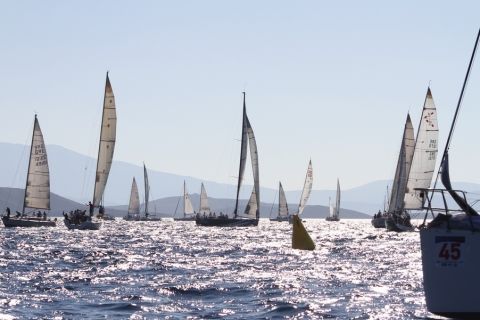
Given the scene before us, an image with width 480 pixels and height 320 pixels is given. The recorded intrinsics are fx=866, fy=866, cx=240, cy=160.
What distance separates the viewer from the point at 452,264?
22.9m

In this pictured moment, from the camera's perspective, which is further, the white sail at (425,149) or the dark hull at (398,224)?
the dark hull at (398,224)

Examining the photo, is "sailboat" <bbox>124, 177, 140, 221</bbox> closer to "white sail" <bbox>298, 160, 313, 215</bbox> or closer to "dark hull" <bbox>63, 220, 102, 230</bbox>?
"white sail" <bbox>298, 160, 313, 215</bbox>

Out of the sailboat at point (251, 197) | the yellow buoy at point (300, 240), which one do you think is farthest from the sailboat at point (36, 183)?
the yellow buoy at point (300, 240)

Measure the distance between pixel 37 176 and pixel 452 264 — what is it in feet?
253

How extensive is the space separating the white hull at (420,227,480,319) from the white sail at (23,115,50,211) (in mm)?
75107

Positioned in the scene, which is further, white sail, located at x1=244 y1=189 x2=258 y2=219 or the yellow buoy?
white sail, located at x1=244 y1=189 x2=258 y2=219

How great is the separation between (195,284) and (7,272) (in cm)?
909

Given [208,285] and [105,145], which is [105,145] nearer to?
[105,145]

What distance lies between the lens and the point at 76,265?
4134 cm

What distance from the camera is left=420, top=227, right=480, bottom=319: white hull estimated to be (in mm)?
22609

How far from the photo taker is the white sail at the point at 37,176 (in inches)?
3698

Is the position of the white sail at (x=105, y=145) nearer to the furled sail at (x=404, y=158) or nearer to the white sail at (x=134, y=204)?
the furled sail at (x=404, y=158)

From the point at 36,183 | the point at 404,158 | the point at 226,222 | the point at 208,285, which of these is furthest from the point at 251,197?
the point at 208,285

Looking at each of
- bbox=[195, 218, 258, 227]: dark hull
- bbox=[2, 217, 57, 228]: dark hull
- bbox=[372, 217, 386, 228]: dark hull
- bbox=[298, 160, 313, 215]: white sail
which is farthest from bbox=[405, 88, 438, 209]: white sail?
bbox=[298, 160, 313, 215]: white sail
